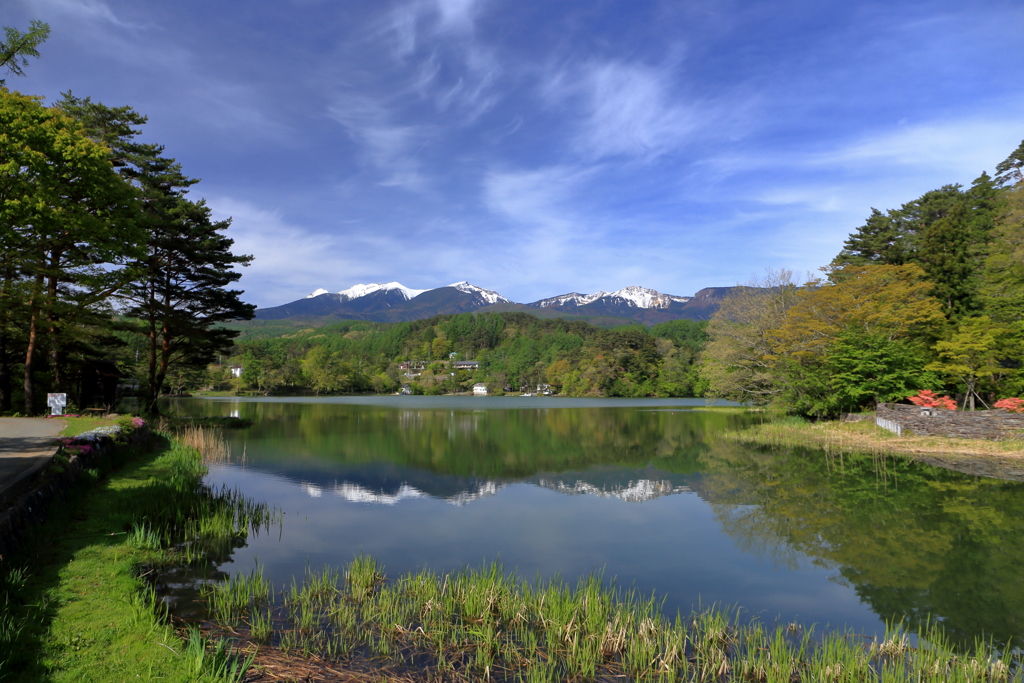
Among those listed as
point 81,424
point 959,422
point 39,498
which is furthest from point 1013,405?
point 81,424

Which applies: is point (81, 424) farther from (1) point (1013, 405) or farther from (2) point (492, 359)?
(2) point (492, 359)

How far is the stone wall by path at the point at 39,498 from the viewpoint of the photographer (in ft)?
18.4

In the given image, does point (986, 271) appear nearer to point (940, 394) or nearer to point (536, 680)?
point (940, 394)

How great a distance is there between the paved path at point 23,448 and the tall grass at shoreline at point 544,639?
344 cm

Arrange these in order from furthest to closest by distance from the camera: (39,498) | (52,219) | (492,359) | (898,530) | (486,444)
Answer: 1. (492,359)
2. (486,444)
3. (52,219)
4. (898,530)
5. (39,498)

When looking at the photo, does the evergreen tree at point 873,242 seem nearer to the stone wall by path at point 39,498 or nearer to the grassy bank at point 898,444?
the grassy bank at point 898,444

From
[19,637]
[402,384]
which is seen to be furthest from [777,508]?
[402,384]

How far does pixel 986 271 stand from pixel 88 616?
31770 mm

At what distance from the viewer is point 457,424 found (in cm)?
3303

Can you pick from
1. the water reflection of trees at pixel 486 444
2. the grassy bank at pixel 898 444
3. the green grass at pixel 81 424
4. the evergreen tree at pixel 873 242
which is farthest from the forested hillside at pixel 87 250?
the evergreen tree at pixel 873 242

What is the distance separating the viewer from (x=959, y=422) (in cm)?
1867

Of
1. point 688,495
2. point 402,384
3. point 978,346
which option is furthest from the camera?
point 402,384

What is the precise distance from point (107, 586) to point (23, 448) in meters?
6.83

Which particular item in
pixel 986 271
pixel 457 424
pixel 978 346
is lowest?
pixel 457 424
